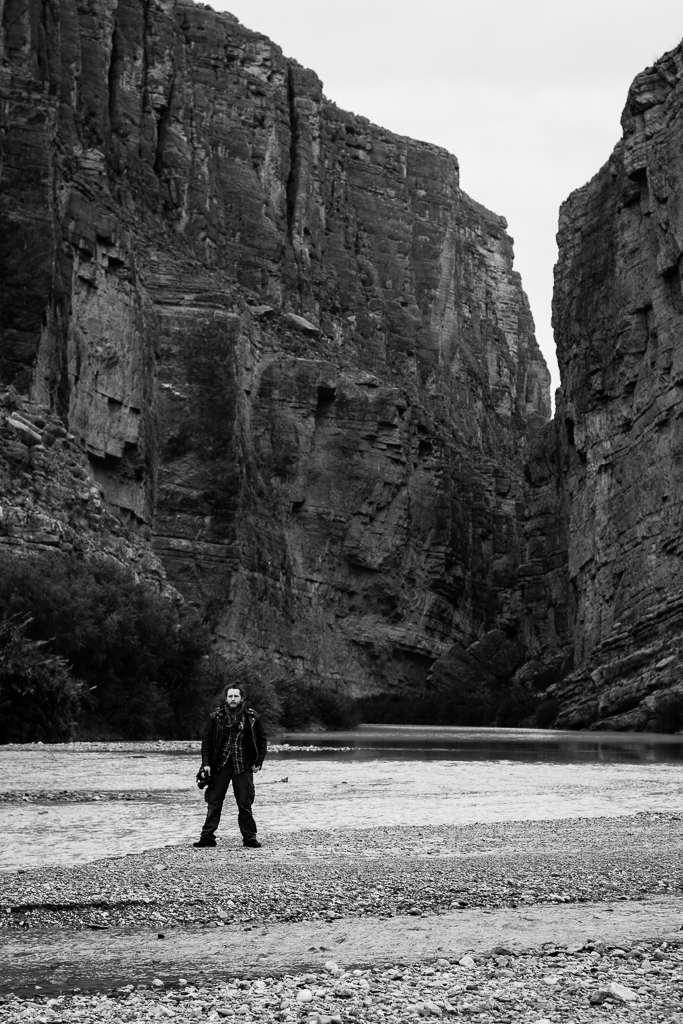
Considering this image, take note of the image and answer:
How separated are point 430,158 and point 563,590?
64898mm

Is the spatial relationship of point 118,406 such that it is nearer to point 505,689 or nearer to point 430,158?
point 505,689

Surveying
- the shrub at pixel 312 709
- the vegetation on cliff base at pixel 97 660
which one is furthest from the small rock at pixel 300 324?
the vegetation on cliff base at pixel 97 660

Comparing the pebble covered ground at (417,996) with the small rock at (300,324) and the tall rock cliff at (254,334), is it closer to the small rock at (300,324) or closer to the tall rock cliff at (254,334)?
the tall rock cliff at (254,334)

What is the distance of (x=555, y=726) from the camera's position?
73.4 metres

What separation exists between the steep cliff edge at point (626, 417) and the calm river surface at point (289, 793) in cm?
3100

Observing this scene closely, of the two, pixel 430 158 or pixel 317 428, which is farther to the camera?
pixel 430 158

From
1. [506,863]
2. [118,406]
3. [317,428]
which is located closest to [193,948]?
[506,863]

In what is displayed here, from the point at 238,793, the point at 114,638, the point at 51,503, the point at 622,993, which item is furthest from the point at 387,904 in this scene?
the point at 51,503

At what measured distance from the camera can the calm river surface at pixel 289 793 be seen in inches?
558

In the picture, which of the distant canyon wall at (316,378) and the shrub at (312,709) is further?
the distant canyon wall at (316,378)

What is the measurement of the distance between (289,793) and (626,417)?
6321 centimetres

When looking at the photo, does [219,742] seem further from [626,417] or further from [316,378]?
[316,378]

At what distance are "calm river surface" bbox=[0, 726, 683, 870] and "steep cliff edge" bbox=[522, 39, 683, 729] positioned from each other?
3100cm

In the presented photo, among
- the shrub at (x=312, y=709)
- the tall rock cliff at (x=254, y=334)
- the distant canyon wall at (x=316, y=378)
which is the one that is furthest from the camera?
the tall rock cliff at (x=254, y=334)
